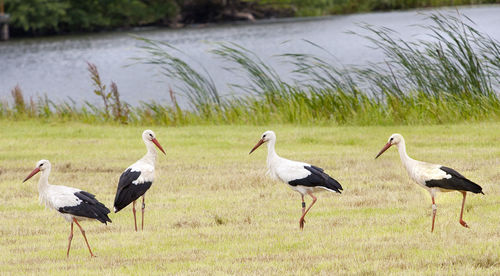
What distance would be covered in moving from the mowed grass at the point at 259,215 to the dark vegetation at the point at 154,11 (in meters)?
56.7

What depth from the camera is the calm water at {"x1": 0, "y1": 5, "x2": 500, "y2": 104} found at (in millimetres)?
37875

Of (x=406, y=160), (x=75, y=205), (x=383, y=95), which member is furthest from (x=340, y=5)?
(x=75, y=205)

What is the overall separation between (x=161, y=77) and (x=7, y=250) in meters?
32.2

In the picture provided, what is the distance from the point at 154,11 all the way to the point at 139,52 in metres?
33.2

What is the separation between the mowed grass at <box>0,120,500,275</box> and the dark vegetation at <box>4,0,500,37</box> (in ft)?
186

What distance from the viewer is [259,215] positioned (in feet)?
28.0

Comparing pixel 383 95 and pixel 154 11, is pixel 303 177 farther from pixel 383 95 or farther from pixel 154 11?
pixel 154 11

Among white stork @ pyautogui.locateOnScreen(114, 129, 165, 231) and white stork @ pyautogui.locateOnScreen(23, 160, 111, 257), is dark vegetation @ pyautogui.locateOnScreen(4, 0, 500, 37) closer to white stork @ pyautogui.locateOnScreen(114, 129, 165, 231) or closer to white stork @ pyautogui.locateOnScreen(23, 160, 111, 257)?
white stork @ pyautogui.locateOnScreen(114, 129, 165, 231)

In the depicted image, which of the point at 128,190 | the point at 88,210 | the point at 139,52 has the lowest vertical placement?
the point at 139,52

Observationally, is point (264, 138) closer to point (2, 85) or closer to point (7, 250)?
point (7, 250)

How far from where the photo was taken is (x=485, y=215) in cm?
809

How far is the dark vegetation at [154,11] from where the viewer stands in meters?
68.9

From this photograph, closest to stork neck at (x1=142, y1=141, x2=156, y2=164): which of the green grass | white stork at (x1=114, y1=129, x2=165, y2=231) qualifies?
white stork at (x1=114, y1=129, x2=165, y2=231)

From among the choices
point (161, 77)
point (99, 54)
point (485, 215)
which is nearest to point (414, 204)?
point (485, 215)
